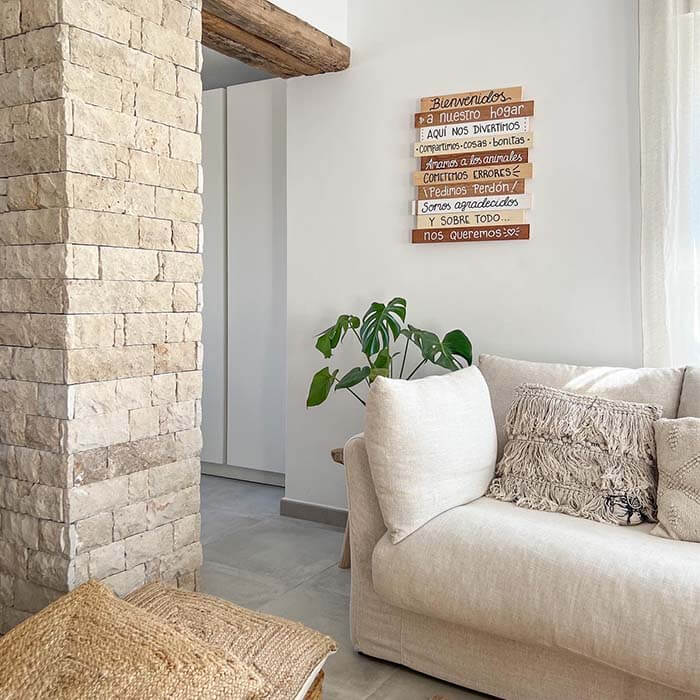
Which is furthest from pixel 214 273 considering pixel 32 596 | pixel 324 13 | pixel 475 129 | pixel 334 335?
pixel 32 596

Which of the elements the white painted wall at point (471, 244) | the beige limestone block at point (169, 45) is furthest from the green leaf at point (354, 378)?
the beige limestone block at point (169, 45)

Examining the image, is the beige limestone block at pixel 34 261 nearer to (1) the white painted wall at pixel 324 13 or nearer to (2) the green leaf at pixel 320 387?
(2) the green leaf at pixel 320 387

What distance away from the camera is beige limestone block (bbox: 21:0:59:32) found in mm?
2041

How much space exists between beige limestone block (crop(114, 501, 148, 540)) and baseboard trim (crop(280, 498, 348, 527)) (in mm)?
1371

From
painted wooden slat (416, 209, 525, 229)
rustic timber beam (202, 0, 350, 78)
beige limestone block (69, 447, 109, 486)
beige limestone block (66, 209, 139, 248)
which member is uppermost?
rustic timber beam (202, 0, 350, 78)

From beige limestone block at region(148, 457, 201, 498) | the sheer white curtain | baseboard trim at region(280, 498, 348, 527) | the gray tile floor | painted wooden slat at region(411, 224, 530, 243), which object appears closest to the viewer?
the gray tile floor

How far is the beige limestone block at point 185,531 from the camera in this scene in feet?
8.04

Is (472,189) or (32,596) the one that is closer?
(32,596)

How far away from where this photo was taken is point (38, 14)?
207cm

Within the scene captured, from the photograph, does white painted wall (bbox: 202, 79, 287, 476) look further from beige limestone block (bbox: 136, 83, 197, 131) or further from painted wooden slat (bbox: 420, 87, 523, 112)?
beige limestone block (bbox: 136, 83, 197, 131)

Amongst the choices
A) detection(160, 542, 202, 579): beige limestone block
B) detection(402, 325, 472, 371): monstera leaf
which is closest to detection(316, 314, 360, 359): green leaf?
detection(402, 325, 472, 371): monstera leaf

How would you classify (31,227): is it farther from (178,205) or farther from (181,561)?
(181,561)

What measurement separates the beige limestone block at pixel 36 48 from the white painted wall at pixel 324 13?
123 cm

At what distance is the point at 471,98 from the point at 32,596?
2.45 meters
